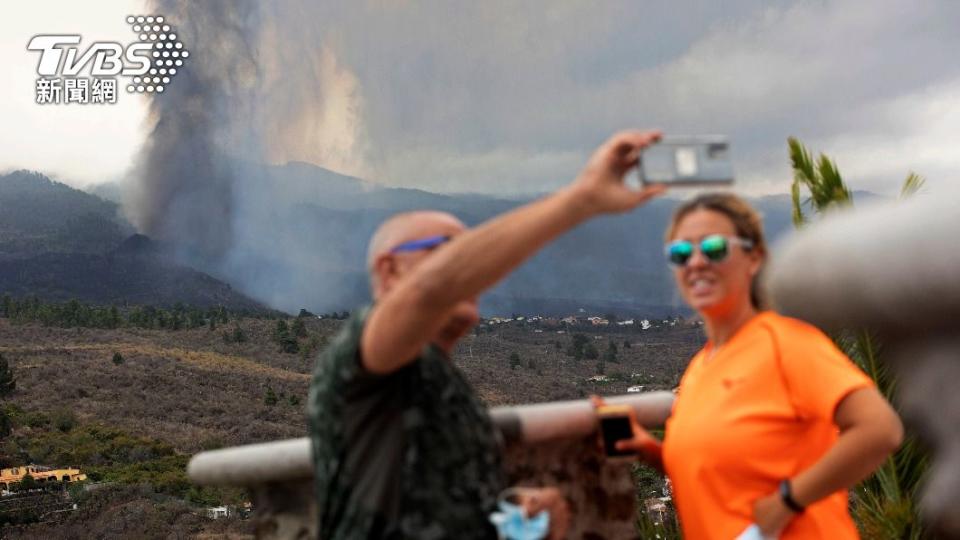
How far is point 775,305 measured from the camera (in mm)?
2805

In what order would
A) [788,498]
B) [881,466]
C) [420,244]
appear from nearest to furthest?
1. [420,244]
2. [788,498]
3. [881,466]

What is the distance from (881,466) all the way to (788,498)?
2.78m

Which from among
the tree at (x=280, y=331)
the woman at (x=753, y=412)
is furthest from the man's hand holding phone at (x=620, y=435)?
the tree at (x=280, y=331)

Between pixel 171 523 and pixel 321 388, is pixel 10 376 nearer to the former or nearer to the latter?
pixel 171 523

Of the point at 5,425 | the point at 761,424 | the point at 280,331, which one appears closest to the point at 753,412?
the point at 761,424

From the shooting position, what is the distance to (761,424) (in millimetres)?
2490

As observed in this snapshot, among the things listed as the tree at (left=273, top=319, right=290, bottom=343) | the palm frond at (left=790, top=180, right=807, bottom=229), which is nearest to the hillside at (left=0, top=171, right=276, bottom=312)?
the tree at (left=273, top=319, right=290, bottom=343)

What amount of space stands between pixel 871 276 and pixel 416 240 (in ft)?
4.04

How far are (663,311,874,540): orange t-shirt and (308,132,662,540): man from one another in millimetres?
549

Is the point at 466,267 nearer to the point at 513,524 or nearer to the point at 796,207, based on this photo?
the point at 513,524

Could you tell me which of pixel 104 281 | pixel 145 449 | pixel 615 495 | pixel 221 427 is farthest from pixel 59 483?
pixel 104 281

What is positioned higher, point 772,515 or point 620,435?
point 620,435

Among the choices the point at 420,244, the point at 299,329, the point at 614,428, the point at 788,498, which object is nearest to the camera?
the point at 420,244

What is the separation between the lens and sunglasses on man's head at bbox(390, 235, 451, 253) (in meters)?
2.14
